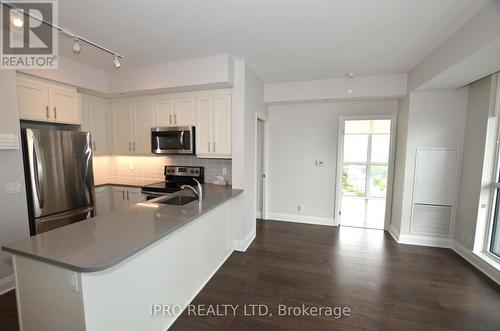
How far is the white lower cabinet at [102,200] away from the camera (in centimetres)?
375

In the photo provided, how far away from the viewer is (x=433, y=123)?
3.38m

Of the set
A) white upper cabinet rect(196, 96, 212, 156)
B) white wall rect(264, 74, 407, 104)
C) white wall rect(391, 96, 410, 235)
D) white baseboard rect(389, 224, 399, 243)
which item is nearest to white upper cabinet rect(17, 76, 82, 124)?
white upper cabinet rect(196, 96, 212, 156)

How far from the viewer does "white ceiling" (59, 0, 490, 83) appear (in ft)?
6.19

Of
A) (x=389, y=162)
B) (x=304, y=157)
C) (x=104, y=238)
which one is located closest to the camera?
(x=104, y=238)

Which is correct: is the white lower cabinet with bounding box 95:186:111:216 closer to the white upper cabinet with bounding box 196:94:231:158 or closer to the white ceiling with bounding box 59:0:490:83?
the white upper cabinet with bounding box 196:94:231:158

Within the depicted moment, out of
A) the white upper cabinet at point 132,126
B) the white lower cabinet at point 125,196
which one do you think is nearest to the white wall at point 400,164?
the white upper cabinet at point 132,126

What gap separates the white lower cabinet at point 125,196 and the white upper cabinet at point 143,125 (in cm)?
69

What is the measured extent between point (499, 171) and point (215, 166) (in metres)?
3.91

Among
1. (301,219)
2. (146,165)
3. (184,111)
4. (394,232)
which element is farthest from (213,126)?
(394,232)

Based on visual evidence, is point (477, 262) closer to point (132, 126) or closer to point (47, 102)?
point (132, 126)

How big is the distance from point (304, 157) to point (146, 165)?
313 cm

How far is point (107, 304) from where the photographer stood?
1.33 metres

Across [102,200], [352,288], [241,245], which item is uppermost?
[102,200]

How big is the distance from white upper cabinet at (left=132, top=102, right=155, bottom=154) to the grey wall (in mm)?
4824
